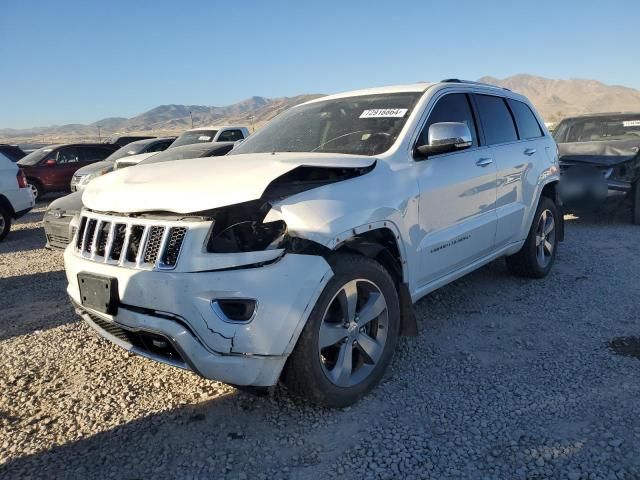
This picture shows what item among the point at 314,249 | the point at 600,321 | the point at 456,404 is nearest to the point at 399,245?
the point at 314,249

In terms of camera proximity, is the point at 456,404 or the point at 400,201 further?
the point at 400,201

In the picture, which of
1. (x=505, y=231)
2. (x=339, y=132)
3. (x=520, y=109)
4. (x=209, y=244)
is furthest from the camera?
(x=520, y=109)

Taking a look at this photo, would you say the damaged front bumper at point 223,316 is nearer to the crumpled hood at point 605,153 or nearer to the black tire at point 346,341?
the black tire at point 346,341

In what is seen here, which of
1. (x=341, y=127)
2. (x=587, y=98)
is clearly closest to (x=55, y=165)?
(x=341, y=127)

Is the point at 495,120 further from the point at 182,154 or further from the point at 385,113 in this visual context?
the point at 182,154

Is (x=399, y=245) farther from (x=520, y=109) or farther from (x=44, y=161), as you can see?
(x=44, y=161)

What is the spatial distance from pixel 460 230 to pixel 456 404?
4.31 feet

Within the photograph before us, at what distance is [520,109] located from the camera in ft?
16.7

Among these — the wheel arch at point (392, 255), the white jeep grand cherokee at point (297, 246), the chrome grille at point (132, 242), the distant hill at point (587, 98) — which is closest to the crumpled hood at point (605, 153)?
the white jeep grand cherokee at point (297, 246)

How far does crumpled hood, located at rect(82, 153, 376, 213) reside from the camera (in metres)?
2.53

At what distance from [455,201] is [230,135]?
9.43 metres

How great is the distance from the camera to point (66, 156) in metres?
15.0

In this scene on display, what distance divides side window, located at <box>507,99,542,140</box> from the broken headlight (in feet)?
10.6

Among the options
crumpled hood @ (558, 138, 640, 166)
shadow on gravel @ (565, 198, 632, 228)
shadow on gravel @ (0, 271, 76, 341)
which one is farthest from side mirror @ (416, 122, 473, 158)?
crumpled hood @ (558, 138, 640, 166)
